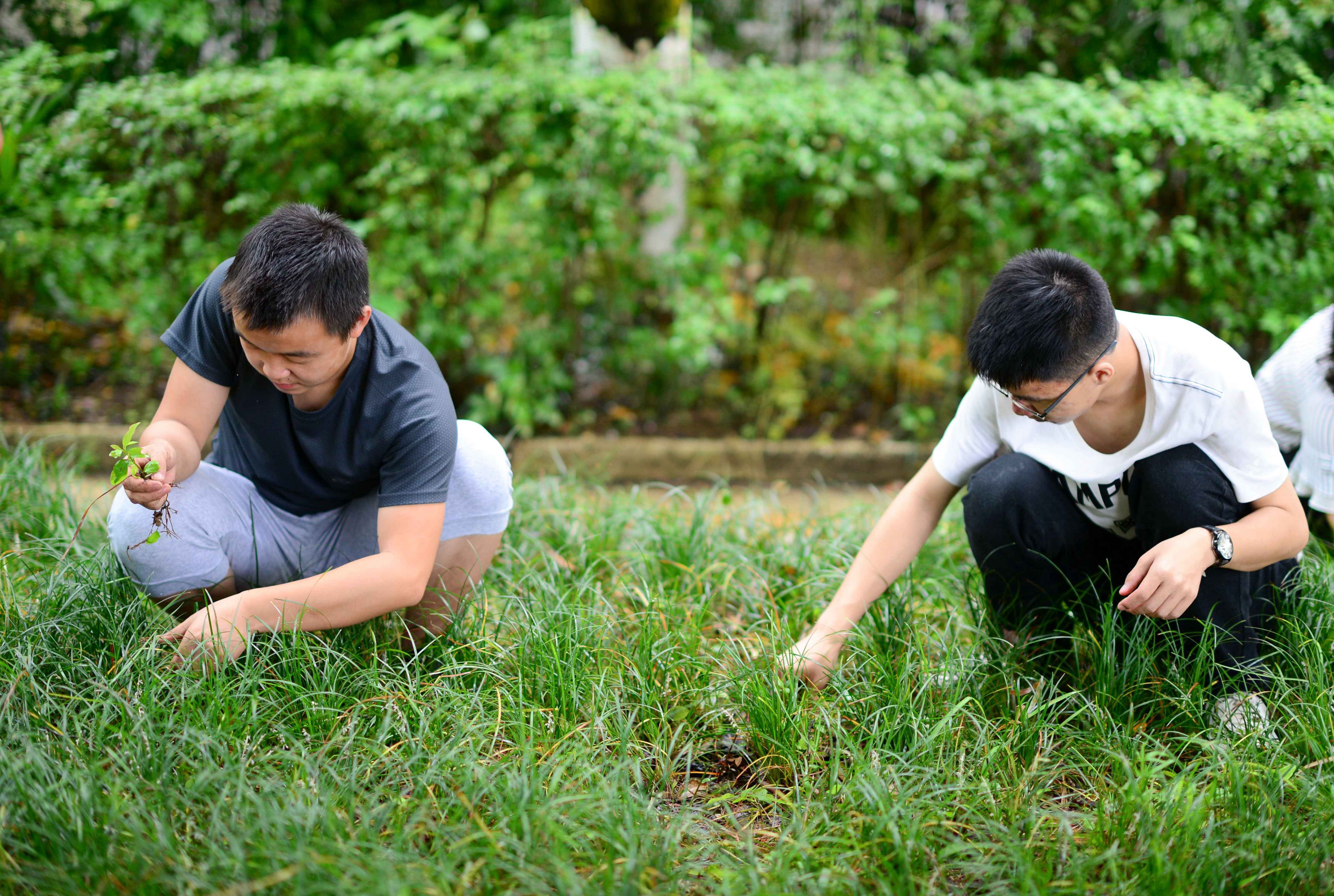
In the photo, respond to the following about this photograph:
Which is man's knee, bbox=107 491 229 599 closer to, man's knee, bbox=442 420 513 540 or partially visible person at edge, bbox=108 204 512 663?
partially visible person at edge, bbox=108 204 512 663

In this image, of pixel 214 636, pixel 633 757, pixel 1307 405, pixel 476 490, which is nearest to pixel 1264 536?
pixel 1307 405

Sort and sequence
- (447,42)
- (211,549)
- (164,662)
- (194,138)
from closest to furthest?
(164,662) < (211,549) < (194,138) < (447,42)

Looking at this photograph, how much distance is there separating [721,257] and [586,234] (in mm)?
544

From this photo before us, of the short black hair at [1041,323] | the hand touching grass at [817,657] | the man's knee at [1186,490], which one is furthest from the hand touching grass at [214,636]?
the man's knee at [1186,490]

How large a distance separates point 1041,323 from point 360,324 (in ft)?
4.11

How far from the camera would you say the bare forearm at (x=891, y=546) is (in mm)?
2021

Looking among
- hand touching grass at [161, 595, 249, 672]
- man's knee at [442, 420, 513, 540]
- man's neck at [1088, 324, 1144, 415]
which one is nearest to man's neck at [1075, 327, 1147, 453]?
man's neck at [1088, 324, 1144, 415]

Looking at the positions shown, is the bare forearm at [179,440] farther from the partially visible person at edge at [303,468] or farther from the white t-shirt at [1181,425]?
the white t-shirt at [1181,425]

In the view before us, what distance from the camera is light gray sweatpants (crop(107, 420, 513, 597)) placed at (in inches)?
77.3

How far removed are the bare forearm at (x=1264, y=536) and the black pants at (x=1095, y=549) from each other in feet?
0.14

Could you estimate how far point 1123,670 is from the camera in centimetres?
195

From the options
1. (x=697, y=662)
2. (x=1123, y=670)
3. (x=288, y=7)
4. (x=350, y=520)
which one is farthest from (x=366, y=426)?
(x=288, y=7)

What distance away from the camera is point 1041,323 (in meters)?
1.64

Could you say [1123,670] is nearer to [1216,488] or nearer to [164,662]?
[1216,488]
